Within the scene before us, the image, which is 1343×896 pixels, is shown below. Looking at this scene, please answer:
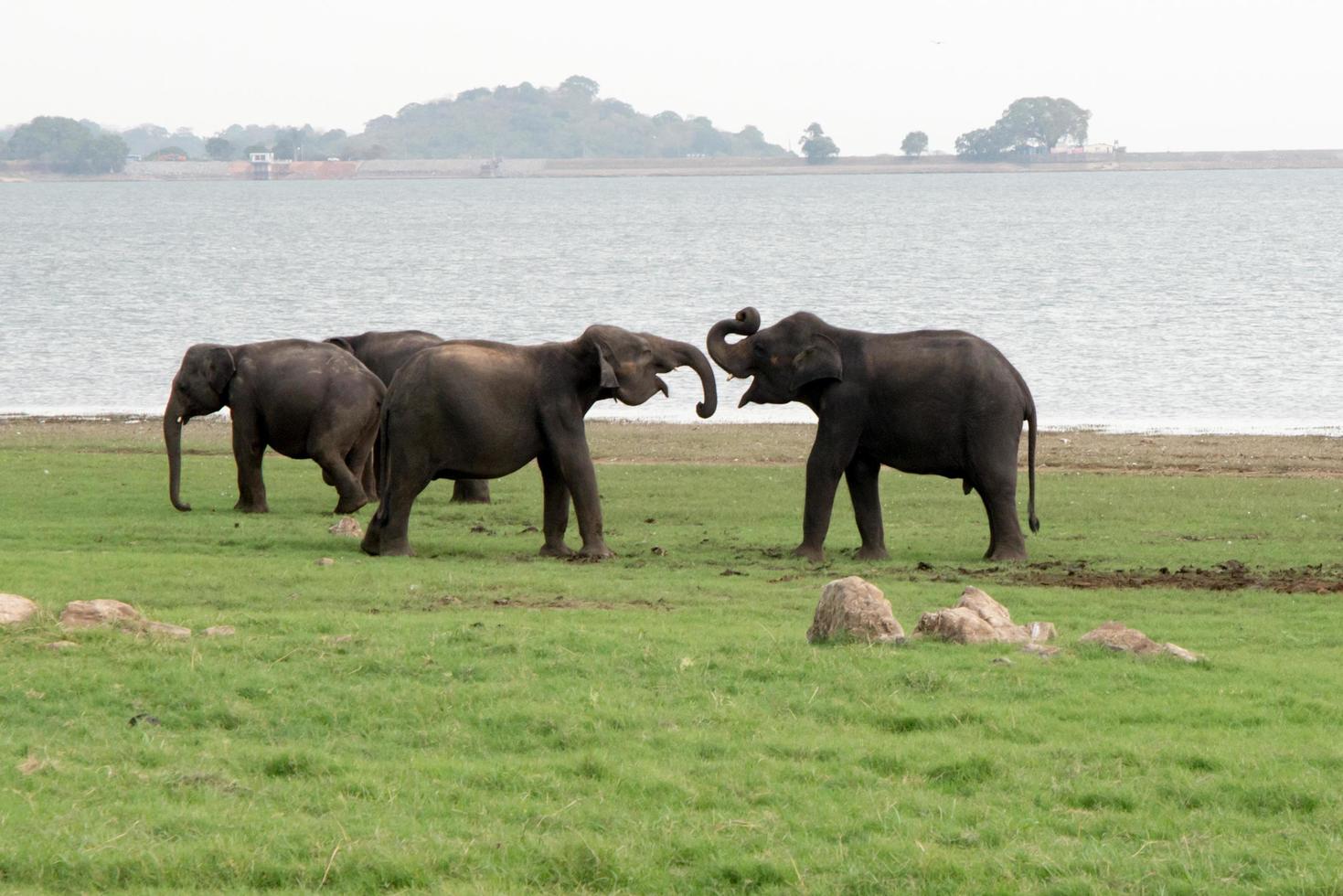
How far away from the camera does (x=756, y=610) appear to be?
1404 cm

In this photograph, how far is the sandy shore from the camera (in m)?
28.2

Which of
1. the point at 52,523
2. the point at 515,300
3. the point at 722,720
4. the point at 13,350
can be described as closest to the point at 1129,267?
the point at 515,300

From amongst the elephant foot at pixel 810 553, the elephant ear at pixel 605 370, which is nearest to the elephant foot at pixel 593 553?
the elephant ear at pixel 605 370

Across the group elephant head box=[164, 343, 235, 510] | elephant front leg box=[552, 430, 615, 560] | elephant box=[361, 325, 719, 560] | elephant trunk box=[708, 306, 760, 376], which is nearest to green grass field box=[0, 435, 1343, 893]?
elephant front leg box=[552, 430, 615, 560]

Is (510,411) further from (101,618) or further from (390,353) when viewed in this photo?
(390,353)

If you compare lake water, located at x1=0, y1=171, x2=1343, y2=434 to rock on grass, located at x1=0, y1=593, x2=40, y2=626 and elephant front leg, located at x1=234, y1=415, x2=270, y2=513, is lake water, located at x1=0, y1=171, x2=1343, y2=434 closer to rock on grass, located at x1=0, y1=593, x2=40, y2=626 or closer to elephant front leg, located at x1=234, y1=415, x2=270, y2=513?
elephant front leg, located at x1=234, y1=415, x2=270, y2=513

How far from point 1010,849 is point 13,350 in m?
56.6

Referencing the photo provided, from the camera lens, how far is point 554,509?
57.9 feet

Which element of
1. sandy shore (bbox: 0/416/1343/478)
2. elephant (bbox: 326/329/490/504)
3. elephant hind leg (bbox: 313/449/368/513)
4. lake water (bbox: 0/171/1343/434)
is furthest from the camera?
lake water (bbox: 0/171/1343/434)

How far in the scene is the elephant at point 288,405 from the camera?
20469 mm

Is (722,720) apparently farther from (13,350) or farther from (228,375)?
(13,350)

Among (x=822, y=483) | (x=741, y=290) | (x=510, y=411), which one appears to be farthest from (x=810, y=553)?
(x=741, y=290)

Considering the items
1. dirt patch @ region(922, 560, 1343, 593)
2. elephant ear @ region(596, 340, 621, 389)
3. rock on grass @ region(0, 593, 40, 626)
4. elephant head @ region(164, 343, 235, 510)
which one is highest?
elephant ear @ region(596, 340, 621, 389)

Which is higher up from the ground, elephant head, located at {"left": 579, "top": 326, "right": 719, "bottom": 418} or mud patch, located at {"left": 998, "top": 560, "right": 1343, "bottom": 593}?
elephant head, located at {"left": 579, "top": 326, "right": 719, "bottom": 418}
